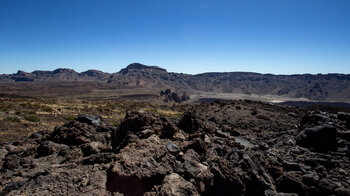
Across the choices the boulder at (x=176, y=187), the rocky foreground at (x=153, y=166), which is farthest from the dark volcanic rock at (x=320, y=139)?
the boulder at (x=176, y=187)

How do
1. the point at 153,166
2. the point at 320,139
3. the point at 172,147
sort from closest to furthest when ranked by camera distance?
the point at 153,166 → the point at 172,147 → the point at 320,139

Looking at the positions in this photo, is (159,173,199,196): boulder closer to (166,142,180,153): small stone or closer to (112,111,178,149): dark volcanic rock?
(166,142,180,153): small stone

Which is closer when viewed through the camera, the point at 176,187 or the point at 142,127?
the point at 176,187

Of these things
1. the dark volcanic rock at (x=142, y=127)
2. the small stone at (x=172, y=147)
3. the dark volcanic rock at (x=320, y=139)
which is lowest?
the dark volcanic rock at (x=320, y=139)

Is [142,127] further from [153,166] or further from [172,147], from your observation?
[153,166]

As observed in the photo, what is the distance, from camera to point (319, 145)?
14.0 meters

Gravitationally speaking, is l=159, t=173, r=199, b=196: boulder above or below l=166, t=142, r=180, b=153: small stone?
below

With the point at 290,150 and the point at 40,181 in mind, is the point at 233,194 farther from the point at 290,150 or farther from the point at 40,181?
the point at 290,150

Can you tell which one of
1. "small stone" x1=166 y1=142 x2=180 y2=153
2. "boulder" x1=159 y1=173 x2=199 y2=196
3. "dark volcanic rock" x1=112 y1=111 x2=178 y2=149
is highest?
"dark volcanic rock" x1=112 y1=111 x2=178 y2=149

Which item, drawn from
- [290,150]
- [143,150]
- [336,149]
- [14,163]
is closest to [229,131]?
[290,150]

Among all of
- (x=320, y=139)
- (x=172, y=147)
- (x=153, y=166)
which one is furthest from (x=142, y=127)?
(x=320, y=139)

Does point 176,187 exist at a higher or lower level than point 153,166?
lower

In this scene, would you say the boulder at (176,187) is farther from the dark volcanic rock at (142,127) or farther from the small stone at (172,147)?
the dark volcanic rock at (142,127)

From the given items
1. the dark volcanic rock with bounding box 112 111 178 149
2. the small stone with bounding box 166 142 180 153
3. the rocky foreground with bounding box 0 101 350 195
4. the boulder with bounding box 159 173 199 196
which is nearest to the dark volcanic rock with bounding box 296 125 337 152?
the rocky foreground with bounding box 0 101 350 195
